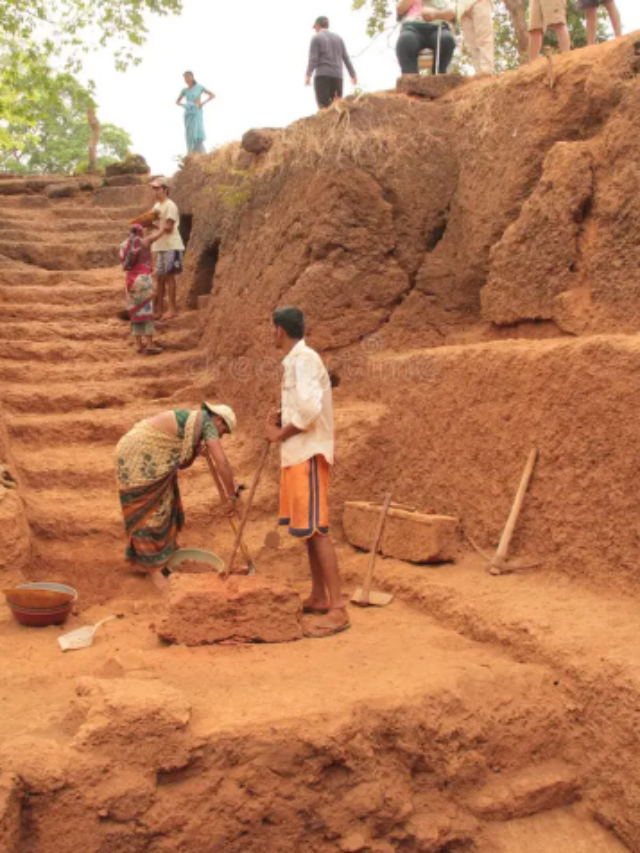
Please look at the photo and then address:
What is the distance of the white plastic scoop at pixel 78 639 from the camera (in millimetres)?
3936

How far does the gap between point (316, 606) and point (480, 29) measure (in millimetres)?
5622

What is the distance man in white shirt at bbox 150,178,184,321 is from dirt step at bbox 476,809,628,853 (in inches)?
247

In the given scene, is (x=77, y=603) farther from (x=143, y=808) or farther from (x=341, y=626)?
(x=143, y=808)

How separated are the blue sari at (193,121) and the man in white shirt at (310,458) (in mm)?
7954

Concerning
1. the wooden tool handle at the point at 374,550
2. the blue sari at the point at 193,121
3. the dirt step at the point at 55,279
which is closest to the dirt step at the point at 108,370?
the dirt step at the point at 55,279

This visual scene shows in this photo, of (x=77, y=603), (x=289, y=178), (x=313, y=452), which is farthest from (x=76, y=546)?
(x=289, y=178)

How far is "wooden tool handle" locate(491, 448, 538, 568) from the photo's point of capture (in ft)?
14.5

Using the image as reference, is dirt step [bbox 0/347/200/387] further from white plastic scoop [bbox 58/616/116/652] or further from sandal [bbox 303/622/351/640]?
sandal [bbox 303/622/351/640]

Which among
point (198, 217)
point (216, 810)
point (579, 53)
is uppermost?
point (579, 53)

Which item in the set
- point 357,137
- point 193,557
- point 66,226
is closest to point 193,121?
point 66,226

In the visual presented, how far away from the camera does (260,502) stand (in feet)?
19.2

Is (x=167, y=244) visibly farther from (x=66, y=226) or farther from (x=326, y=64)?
(x=66, y=226)

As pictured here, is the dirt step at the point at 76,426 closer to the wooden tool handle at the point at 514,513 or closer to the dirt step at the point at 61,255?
the wooden tool handle at the point at 514,513

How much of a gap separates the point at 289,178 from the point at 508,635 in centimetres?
462
